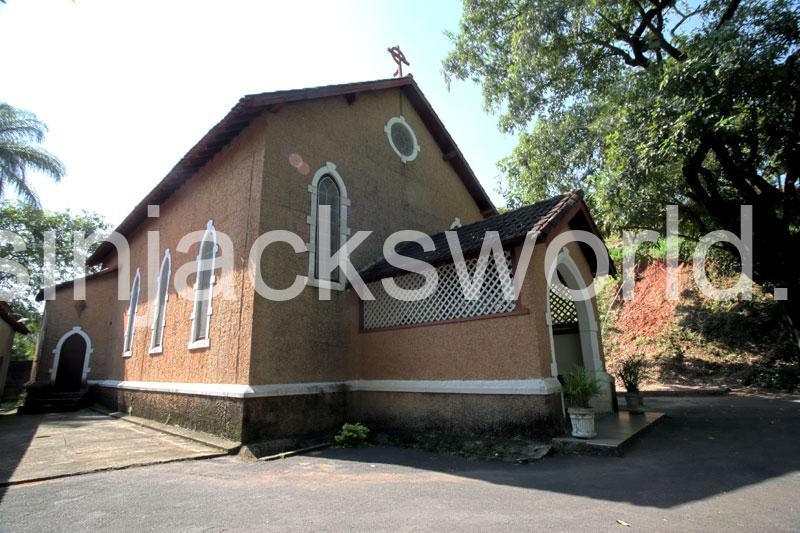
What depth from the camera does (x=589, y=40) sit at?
1322 centimetres

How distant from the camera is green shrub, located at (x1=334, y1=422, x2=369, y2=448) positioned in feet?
25.2

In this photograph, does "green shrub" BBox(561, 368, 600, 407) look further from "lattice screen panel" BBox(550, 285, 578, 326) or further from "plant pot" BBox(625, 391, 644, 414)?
"lattice screen panel" BBox(550, 285, 578, 326)

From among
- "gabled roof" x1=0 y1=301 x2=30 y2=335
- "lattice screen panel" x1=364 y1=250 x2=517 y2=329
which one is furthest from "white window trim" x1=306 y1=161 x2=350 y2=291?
"gabled roof" x1=0 y1=301 x2=30 y2=335

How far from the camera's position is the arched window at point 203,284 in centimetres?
929

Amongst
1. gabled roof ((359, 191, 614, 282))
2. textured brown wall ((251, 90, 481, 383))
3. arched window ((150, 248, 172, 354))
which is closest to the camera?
gabled roof ((359, 191, 614, 282))

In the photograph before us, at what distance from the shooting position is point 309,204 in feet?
29.2

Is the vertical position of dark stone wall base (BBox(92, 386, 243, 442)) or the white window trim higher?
the white window trim

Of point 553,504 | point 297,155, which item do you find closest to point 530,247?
point 553,504

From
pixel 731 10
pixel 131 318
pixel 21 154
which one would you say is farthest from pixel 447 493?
pixel 21 154

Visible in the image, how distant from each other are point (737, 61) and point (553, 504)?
9693 mm

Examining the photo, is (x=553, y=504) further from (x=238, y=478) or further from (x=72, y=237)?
(x=72, y=237)

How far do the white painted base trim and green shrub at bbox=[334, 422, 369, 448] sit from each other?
93 centimetres

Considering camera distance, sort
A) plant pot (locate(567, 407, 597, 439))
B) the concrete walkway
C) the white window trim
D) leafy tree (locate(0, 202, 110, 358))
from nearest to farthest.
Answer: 1. the concrete walkway
2. plant pot (locate(567, 407, 597, 439))
3. the white window trim
4. leafy tree (locate(0, 202, 110, 358))

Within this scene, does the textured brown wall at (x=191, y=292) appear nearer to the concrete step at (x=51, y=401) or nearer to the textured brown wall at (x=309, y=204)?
the textured brown wall at (x=309, y=204)
